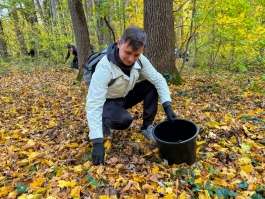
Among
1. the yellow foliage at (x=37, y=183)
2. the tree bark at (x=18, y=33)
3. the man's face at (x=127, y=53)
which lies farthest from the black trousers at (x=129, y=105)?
the tree bark at (x=18, y=33)

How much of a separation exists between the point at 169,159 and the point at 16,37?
1557 centimetres

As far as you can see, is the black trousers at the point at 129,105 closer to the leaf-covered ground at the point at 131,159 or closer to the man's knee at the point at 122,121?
the man's knee at the point at 122,121

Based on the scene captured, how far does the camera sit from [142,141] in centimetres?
298

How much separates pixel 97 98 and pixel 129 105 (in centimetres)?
90

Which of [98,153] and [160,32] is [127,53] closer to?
[98,153]

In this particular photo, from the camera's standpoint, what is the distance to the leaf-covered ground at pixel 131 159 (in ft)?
6.61

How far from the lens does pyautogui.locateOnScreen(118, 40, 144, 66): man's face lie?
7.21ft

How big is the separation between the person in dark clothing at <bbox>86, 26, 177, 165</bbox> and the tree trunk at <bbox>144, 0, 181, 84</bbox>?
231cm

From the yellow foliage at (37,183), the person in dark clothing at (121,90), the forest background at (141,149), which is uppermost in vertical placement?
the person in dark clothing at (121,90)

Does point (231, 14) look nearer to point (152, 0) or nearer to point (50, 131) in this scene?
point (152, 0)

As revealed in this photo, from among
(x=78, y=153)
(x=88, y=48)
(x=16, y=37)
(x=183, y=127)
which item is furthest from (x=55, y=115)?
(x=16, y=37)

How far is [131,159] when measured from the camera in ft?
8.38

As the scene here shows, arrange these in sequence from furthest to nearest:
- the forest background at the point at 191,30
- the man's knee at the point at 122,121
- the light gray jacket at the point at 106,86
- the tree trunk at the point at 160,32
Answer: the forest background at the point at 191,30
the tree trunk at the point at 160,32
the man's knee at the point at 122,121
the light gray jacket at the point at 106,86

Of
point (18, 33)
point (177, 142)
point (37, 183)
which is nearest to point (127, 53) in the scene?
point (177, 142)
